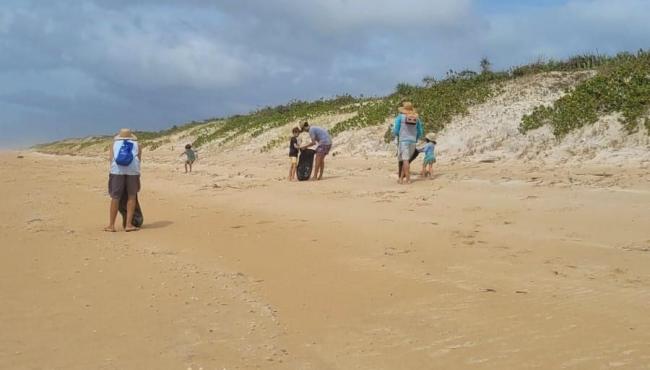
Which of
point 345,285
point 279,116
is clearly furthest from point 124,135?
point 279,116

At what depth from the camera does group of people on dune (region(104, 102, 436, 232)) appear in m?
8.41

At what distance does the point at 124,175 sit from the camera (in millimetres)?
8445

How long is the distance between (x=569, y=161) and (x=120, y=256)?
1016 centimetres

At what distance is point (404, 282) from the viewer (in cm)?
507

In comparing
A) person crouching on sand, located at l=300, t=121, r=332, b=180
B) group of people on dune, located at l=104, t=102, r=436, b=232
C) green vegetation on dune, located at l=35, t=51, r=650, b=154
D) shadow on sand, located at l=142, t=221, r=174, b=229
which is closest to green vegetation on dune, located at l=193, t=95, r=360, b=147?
green vegetation on dune, located at l=35, t=51, r=650, b=154

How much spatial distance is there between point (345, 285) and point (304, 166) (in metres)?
8.93

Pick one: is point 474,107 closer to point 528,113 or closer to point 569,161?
point 528,113

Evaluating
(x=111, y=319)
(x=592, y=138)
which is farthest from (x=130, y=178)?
(x=592, y=138)

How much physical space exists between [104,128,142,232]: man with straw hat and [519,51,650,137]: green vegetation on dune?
1024cm

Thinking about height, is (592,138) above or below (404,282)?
above

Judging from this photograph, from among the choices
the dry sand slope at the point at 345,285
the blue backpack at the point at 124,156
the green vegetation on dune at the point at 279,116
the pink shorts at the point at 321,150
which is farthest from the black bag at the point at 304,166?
the green vegetation on dune at the point at 279,116

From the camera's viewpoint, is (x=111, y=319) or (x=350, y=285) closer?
(x=111, y=319)

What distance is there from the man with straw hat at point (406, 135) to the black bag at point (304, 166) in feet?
7.70

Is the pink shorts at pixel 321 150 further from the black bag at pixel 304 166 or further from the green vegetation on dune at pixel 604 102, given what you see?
the green vegetation on dune at pixel 604 102
